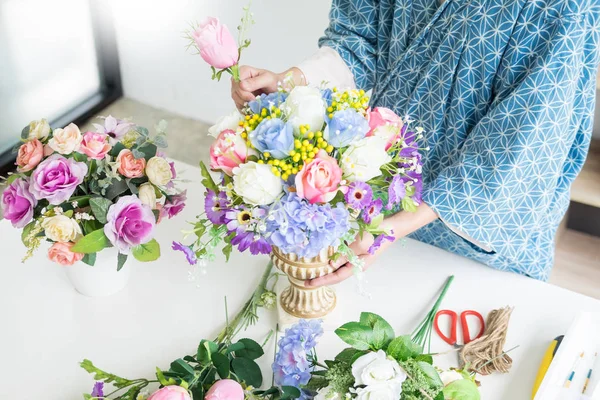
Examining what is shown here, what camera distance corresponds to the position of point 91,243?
975mm

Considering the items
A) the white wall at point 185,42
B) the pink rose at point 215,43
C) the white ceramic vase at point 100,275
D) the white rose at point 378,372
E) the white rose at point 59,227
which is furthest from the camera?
the white wall at point 185,42

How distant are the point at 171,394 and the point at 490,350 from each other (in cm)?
51

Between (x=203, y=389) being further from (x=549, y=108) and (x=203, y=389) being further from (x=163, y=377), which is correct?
(x=549, y=108)

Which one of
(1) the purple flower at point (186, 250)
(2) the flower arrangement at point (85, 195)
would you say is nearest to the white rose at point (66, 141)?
(2) the flower arrangement at point (85, 195)

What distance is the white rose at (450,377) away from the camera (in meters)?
0.78

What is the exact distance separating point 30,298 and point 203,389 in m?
0.44

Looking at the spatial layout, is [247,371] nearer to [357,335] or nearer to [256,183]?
[357,335]

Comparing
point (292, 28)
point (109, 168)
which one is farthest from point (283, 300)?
point (292, 28)

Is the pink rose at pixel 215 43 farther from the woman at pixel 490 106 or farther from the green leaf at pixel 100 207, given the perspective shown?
the green leaf at pixel 100 207

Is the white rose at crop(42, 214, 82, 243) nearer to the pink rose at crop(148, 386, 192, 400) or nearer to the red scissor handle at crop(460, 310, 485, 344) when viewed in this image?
the pink rose at crop(148, 386, 192, 400)

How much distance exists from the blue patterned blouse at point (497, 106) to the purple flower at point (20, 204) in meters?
0.66

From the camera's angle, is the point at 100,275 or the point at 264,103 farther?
the point at 100,275

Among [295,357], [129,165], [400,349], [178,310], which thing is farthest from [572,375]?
[129,165]

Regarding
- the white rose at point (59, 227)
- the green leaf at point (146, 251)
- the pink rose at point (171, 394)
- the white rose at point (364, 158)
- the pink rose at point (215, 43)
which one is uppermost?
the pink rose at point (215, 43)
